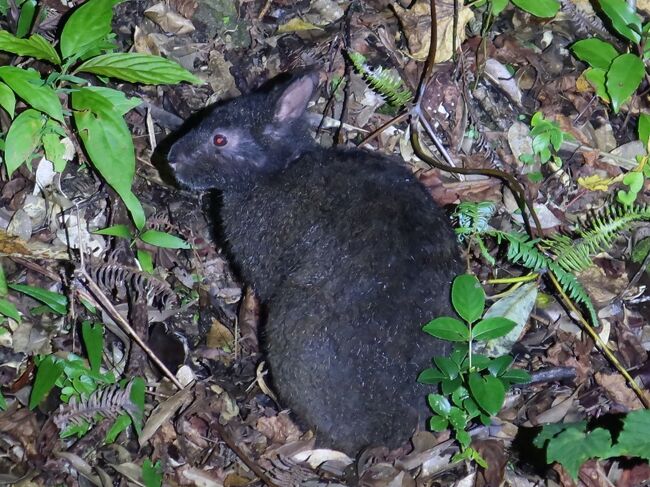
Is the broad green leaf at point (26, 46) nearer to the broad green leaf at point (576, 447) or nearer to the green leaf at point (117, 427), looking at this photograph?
the green leaf at point (117, 427)

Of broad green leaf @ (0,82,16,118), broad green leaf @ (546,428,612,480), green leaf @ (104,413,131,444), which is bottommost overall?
green leaf @ (104,413,131,444)

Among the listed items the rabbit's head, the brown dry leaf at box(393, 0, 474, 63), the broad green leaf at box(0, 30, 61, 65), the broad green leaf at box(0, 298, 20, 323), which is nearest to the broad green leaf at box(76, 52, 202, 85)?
the broad green leaf at box(0, 30, 61, 65)

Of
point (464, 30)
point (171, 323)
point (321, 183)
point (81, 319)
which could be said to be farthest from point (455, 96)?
point (81, 319)

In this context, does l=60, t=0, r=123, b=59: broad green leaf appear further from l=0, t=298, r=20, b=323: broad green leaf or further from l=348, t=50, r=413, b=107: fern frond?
l=348, t=50, r=413, b=107: fern frond

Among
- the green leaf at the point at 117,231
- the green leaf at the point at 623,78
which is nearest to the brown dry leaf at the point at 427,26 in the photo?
the green leaf at the point at 623,78

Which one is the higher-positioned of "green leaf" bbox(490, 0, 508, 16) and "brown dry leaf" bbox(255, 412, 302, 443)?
"green leaf" bbox(490, 0, 508, 16)
